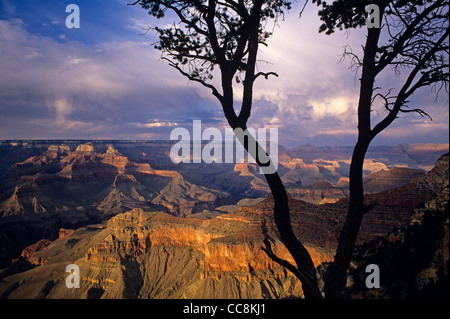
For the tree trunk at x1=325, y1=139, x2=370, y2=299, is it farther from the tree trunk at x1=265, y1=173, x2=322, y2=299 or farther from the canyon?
the canyon

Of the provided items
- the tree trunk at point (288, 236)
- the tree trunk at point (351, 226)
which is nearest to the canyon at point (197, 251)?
the tree trunk at point (351, 226)

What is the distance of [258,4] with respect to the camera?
18.8ft

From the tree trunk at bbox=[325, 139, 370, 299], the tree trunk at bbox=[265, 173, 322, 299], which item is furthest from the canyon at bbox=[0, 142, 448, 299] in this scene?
the tree trunk at bbox=[265, 173, 322, 299]

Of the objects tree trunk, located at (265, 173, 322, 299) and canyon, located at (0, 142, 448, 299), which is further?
canyon, located at (0, 142, 448, 299)

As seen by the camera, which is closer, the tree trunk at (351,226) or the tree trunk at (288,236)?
the tree trunk at (288,236)

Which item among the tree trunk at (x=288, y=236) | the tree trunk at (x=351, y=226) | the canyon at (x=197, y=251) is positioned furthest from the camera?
the canyon at (x=197, y=251)

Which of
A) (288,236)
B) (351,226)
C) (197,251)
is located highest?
(351,226)

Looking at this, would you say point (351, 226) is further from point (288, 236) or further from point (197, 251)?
point (197, 251)

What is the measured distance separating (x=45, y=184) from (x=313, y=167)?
561 feet

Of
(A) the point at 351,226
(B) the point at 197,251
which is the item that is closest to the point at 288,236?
(A) the point at 351,226

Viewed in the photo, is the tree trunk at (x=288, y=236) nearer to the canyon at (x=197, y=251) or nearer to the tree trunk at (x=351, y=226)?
the tree trunk at (x=351, y=226)

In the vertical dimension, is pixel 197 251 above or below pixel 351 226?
below
